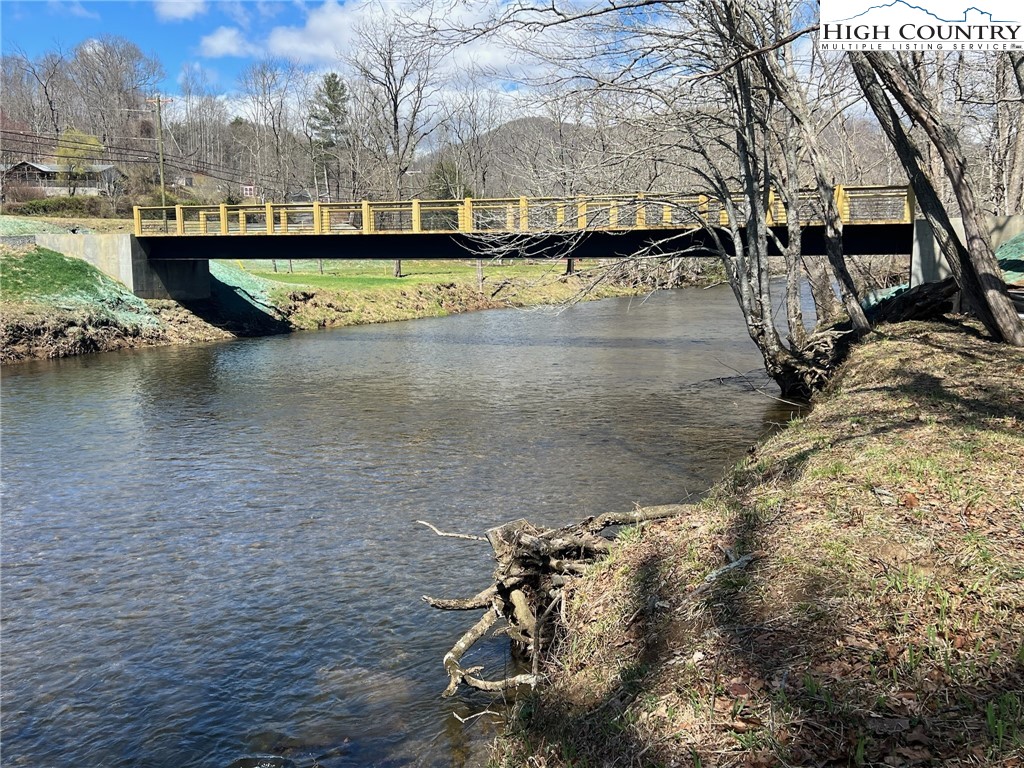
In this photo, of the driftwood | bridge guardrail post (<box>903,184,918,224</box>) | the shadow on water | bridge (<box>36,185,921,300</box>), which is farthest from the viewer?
the shadow on water

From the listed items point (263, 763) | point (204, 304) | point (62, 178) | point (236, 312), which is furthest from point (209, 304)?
point (62, 178)

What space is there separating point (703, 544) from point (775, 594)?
3.15ft

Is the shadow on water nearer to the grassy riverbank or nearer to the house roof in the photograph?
the grassy riverbank

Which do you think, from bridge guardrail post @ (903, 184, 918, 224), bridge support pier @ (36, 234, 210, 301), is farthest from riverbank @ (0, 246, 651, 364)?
bridge guardrail post @ (903, 184, 918, 224)

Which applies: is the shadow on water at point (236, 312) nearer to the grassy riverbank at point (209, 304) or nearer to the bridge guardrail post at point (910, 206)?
the grassy riverbank at point (209, 304)

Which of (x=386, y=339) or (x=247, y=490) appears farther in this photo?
(x=386, y=339)

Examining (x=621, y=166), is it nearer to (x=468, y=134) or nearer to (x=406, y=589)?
(x=406, y=589)

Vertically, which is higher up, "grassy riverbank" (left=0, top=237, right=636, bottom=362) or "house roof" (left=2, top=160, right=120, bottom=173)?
"house roof" (left=2, top=160, right=120, bottom=173)

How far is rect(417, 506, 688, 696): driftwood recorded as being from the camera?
20.7 ft

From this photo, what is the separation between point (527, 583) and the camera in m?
6.72

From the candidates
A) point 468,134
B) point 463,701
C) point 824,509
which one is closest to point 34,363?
point 463,701

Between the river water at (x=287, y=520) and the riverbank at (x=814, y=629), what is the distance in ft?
4.88

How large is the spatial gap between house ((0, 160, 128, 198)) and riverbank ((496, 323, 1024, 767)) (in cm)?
7508

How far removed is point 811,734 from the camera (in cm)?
396
